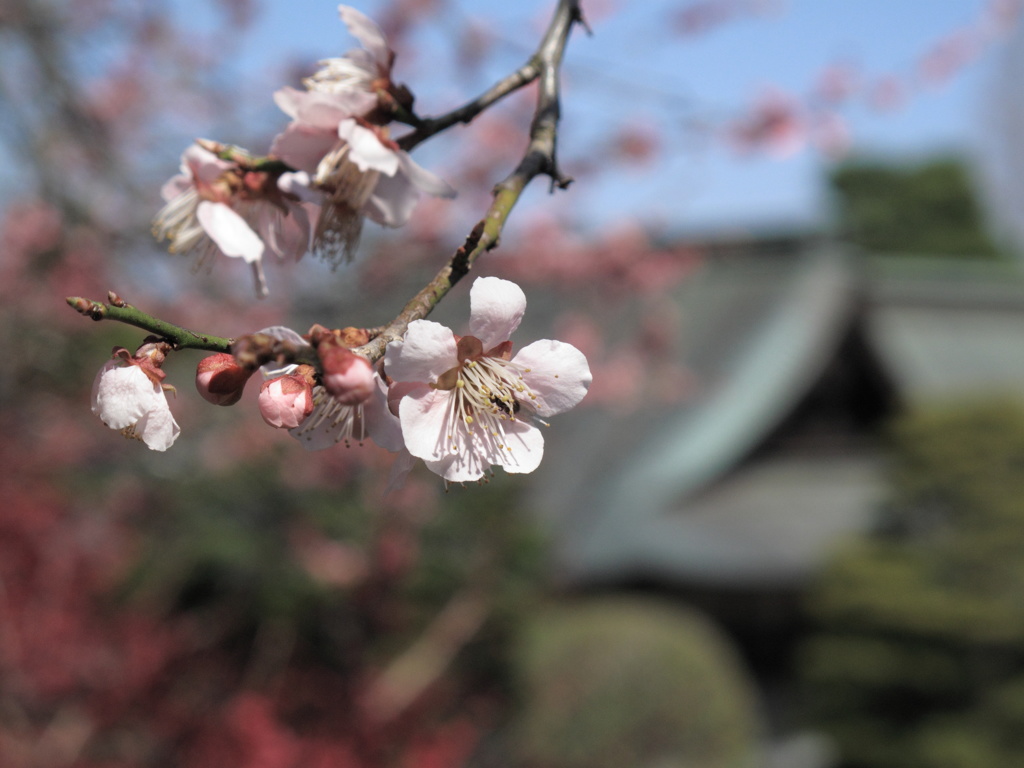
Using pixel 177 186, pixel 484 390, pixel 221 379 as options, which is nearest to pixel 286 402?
pixel 221 379

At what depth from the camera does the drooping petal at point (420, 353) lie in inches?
25.0

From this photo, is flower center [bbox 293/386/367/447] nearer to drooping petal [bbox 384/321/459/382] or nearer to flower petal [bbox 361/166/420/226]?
drooping petal [bbox 384/321/459/382]

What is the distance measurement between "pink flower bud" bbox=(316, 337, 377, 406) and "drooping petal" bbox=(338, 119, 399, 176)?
0.29 metres

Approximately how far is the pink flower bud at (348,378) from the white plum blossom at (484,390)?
0.05 meters

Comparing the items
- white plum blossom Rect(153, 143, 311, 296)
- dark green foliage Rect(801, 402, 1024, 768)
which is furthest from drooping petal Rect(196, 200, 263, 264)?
dark green foliage Rect(801, 402, 1024, 768)

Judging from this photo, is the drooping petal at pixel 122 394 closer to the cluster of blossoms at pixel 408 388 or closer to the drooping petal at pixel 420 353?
the cluster of blossoms at pixel 408 388

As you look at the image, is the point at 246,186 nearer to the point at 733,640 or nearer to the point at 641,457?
the point at 641,457

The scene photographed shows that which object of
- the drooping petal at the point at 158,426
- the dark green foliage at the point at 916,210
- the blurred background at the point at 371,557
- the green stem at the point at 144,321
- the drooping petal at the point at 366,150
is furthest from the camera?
the dark green foliage at the point at 916,210

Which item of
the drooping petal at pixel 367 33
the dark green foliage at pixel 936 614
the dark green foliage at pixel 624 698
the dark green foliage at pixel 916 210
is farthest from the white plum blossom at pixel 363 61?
the dark green foliage at pixel 916 210

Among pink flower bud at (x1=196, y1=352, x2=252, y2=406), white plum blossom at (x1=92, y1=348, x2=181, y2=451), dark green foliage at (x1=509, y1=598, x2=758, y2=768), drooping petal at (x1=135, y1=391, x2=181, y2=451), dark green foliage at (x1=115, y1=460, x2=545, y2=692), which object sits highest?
pink flower bud at (x1=196, y1=352, x2=252, y2=406)

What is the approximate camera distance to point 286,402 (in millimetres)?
653

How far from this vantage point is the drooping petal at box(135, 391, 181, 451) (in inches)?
26.4

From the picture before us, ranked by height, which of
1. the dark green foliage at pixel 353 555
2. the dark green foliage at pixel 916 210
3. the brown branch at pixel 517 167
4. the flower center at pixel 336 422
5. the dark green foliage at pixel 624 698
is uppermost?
the brown branch at pixel 517 167

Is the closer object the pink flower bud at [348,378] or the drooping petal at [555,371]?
the pink flower bud at [348,378]
